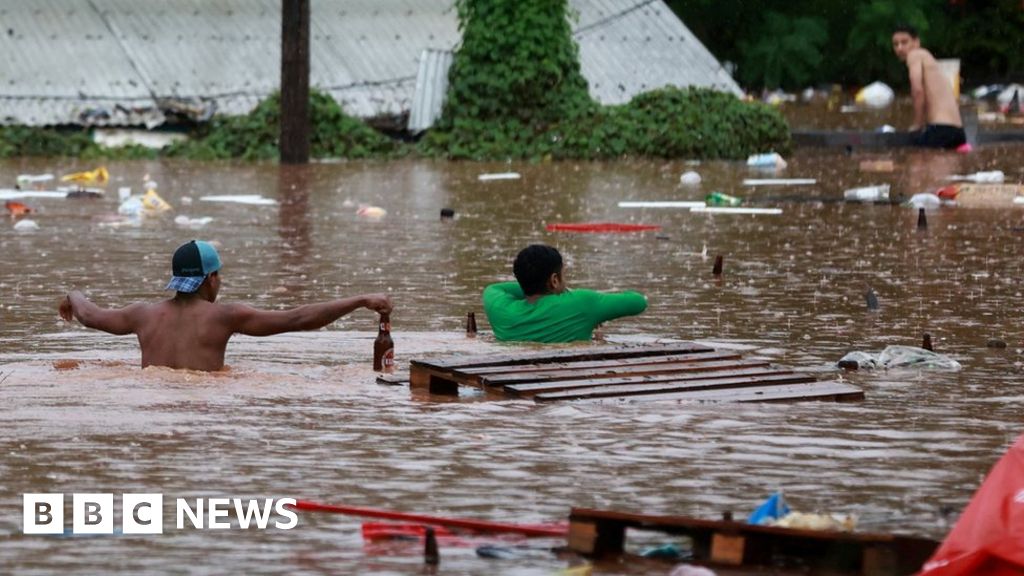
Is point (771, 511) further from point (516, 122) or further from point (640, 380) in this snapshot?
point (516, 122)

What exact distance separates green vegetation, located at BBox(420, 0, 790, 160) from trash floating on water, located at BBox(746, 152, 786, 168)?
1.18 meters

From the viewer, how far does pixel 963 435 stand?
7758 millimetres

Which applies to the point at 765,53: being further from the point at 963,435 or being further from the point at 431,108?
the point at 963,435

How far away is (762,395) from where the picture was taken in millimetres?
8562

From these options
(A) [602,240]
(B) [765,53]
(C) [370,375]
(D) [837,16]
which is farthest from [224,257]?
(D) [837,16]

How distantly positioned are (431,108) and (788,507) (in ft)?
72.6

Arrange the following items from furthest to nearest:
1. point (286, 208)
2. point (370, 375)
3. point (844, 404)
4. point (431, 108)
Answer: point (431, 108) → point (286, 208) → point (370, 375) → point (844, 404)

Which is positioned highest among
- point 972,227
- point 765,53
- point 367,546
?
point 765,53

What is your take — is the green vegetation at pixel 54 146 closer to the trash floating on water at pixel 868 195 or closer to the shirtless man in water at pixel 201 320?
the trash floating on water at pixel 868 195

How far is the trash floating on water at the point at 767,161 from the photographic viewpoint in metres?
24.7

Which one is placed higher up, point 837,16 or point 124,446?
point 837,16

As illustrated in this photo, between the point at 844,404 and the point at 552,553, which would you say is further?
the point at 844,404

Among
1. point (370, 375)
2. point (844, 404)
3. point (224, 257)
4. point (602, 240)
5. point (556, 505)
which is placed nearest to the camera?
point (556, 505)

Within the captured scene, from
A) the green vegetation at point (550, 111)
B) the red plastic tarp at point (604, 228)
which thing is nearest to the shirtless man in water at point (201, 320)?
the red plastic tarp at point (604, 228)
